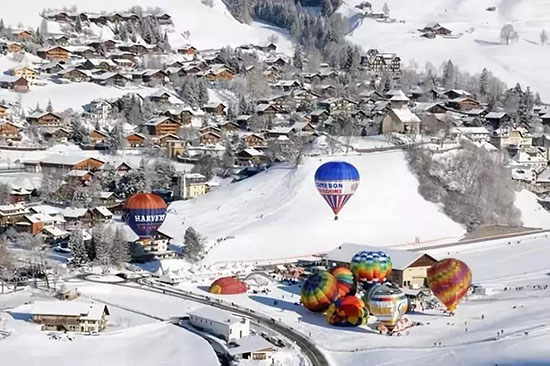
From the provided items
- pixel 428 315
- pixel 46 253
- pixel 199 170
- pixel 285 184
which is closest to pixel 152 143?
pixel 199 170

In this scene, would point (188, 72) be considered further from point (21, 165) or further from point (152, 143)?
point (21, 165)

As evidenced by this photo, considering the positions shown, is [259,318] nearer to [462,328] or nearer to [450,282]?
[450,282]

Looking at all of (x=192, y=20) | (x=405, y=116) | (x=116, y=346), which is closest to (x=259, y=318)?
(x=116, y=346)

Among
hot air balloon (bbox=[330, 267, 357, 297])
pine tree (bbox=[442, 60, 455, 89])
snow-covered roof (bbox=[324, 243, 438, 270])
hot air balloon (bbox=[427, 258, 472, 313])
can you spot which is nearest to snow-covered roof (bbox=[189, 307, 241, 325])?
hot air balloon (bbox=[330, 267, 357, 297])

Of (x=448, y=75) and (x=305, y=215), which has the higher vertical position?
(x=448, y=75)

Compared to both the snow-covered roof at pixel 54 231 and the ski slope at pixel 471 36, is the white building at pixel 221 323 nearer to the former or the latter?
the snow-covered roof at pixel 54 231

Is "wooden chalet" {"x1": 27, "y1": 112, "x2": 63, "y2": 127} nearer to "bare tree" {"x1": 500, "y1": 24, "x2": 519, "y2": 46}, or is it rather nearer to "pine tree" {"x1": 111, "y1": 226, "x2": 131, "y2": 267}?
"pine tree" {"x1": 111, "y1": 226, "x2": 131, "y2": 267}

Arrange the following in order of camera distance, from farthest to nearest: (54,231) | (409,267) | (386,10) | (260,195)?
1. (386,10)
2. (260,195)
3. (54,231)
4. (409,267)

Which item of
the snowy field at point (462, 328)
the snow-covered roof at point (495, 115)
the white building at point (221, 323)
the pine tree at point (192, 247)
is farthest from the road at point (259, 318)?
the snow-covered roof at point (495, 115)
